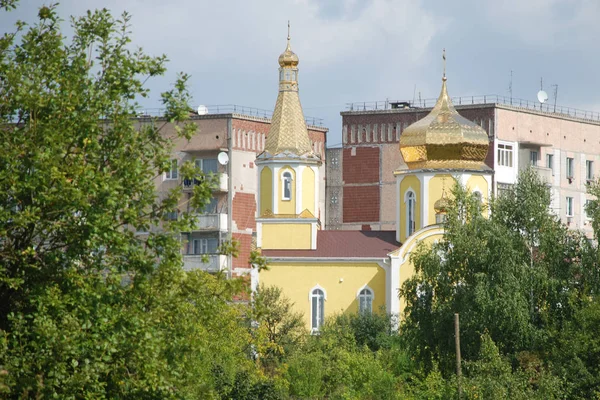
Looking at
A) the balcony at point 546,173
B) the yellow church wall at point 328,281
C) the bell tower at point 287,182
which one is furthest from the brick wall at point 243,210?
the yellow church wall at point 328,281

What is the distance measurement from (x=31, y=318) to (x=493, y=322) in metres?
18.4

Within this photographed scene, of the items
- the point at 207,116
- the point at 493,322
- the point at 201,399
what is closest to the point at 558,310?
the point at 493,322

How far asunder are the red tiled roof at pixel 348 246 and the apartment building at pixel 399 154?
15662mm

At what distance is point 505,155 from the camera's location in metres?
73.1

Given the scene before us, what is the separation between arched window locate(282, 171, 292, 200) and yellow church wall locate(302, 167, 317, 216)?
1.35 ft

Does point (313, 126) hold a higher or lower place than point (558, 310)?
higher

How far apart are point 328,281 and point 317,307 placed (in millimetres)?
873

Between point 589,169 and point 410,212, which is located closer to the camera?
point 410,212

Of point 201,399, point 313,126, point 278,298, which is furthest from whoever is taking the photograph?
point 313,126

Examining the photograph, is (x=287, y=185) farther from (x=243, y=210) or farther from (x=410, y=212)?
(x=243, y=210)

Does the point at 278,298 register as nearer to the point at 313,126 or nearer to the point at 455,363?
the point at 455,363

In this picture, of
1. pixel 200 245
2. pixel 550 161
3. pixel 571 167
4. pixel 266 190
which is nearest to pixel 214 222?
pixel 200 245

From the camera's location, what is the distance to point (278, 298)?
54.7 m

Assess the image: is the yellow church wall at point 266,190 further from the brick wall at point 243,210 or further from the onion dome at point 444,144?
the brick wall at point 243,210
